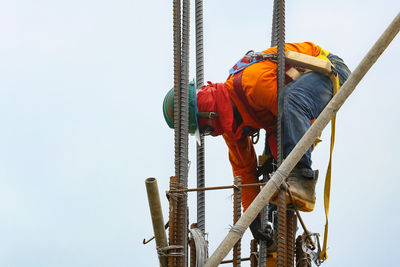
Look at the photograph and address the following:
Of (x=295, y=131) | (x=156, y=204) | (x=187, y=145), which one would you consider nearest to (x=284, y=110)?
(x=295, y=131)

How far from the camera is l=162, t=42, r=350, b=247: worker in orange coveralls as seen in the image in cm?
1359

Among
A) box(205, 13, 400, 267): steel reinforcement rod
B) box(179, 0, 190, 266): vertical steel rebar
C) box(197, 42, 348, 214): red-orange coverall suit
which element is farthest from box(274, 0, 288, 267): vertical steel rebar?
box(179, 0, 190, 266): vertical steel rebar

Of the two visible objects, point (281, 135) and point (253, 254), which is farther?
point (253, 254)

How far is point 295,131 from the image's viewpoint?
13586mm

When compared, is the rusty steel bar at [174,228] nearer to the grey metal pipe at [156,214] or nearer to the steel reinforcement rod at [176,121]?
the steel reinforcement rod at [176,121]

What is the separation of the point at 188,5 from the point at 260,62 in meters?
1.12

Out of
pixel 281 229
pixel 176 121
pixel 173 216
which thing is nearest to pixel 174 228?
pixel 173 216

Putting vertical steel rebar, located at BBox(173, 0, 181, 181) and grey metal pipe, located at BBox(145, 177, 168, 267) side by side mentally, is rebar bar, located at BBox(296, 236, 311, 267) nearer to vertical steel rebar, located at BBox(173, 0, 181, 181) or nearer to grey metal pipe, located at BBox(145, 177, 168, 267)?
vertical steel rebar, located at BBox(173, 0, 181, 181)

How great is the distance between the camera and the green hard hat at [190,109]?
557 inches

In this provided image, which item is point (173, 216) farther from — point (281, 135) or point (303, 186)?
point (281, 135)

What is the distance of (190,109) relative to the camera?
1416cm

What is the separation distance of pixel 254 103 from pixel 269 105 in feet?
0.69

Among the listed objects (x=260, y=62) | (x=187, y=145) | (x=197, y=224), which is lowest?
(x=197, y=224)

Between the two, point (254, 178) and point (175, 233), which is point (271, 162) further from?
point (175, 233)
